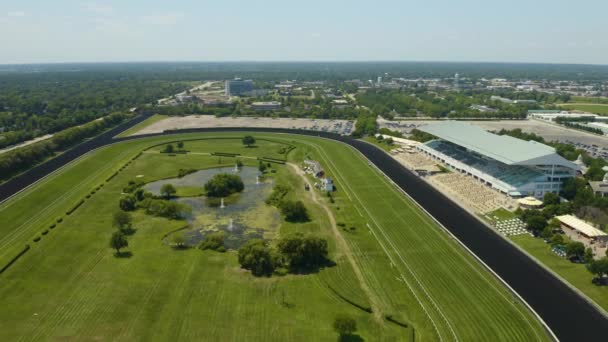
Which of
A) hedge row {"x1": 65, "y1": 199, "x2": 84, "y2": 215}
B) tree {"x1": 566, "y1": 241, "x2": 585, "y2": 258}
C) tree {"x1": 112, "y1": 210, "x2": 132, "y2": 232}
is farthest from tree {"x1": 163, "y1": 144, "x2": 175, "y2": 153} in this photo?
tree {"x1": 566, "y1": 241, "x2": 585, "y2": 258}

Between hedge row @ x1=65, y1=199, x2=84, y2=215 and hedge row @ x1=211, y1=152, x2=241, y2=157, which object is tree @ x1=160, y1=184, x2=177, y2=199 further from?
hedge row @ x1=211, y1=152, x2=241, y2=157

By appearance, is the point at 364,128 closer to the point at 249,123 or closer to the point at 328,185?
the point at 249,123

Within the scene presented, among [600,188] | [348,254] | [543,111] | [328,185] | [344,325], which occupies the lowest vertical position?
[348,254]

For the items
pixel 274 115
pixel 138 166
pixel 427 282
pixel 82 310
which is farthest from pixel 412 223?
pixel 274 115

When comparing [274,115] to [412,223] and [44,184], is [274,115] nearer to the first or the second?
[44,184]

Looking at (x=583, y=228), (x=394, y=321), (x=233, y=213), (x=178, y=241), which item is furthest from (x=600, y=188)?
(x=178, y=241)

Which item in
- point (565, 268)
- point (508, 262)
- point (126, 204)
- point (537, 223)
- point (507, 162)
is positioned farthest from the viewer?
point (507, 162)
